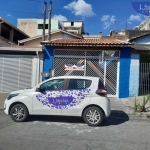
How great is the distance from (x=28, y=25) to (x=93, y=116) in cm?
4581

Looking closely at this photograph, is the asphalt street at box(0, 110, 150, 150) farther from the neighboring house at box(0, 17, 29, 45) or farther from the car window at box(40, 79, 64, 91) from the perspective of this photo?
the neighboring house at box(0, 17, 29, 45)

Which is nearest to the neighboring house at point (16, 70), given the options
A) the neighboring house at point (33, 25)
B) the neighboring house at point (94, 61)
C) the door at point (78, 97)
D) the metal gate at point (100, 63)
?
the neighboring house at point (94, 61)

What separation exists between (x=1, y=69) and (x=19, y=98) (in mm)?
6243

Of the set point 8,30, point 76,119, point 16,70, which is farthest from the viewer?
point 8,30

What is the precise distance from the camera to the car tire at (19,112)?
6.27 meters

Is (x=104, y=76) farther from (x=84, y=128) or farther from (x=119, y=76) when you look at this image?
(x=84, y=128)

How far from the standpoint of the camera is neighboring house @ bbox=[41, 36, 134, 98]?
1082 cm

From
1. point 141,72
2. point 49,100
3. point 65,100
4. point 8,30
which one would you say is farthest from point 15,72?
point 8,30

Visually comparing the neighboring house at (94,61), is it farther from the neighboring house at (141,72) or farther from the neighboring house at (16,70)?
the neighboring house at (16,70)

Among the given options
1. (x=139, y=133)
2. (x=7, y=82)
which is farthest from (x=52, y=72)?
(x=139, y=133)

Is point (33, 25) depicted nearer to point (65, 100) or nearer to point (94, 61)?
point (94, 61)

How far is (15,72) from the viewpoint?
1174 cm

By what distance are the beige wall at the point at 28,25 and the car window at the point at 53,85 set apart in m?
43.2

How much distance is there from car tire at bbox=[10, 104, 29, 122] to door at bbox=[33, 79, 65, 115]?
1.05 feet
